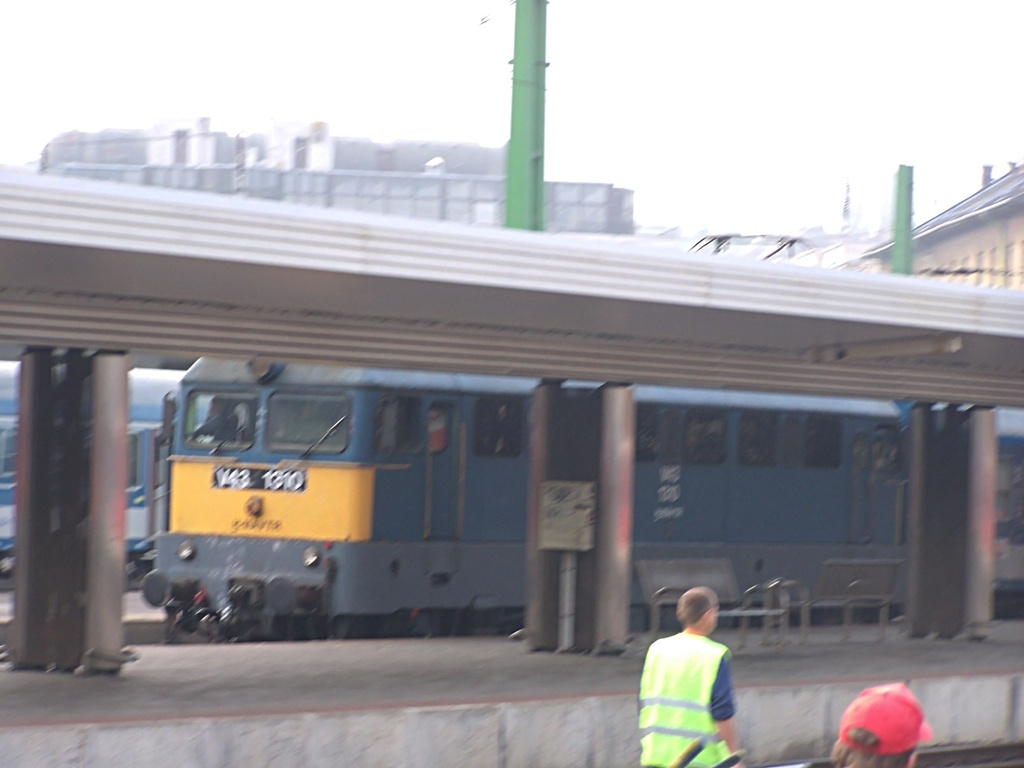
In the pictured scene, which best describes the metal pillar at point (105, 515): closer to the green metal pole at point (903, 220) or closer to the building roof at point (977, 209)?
the green metal pole at point (903, 220)

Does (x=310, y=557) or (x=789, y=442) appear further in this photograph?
(x=789, y=442)

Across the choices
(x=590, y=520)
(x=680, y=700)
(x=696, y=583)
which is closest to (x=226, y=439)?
(x=590, y=520)

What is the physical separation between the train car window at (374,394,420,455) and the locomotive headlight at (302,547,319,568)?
43.9 inches

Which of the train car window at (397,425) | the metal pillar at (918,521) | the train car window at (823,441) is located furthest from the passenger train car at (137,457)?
the metal pillar at (918,521)

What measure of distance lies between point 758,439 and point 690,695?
11.3 meters

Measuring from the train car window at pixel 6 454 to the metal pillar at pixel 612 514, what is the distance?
10933 mm

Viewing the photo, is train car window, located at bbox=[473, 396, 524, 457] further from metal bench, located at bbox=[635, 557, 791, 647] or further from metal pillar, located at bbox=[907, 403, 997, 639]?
metal pillar, located at bbox=[907, 403, 997, 639]

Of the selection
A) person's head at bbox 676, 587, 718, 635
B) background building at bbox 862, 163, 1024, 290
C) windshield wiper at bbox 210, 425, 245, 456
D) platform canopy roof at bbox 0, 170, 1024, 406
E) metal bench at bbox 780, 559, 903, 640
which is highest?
background building at bbox 862, 163, 1024, 290

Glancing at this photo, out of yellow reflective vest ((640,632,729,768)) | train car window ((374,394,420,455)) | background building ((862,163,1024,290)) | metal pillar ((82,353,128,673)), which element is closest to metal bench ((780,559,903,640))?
train car window ((374,394,420,455))

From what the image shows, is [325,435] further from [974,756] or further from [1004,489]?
[1004,489]

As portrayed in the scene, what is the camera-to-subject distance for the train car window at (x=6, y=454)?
67.4 ft

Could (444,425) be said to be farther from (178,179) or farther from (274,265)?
(178,179)

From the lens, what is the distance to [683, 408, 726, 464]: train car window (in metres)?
16.2

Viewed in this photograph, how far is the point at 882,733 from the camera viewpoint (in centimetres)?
324
